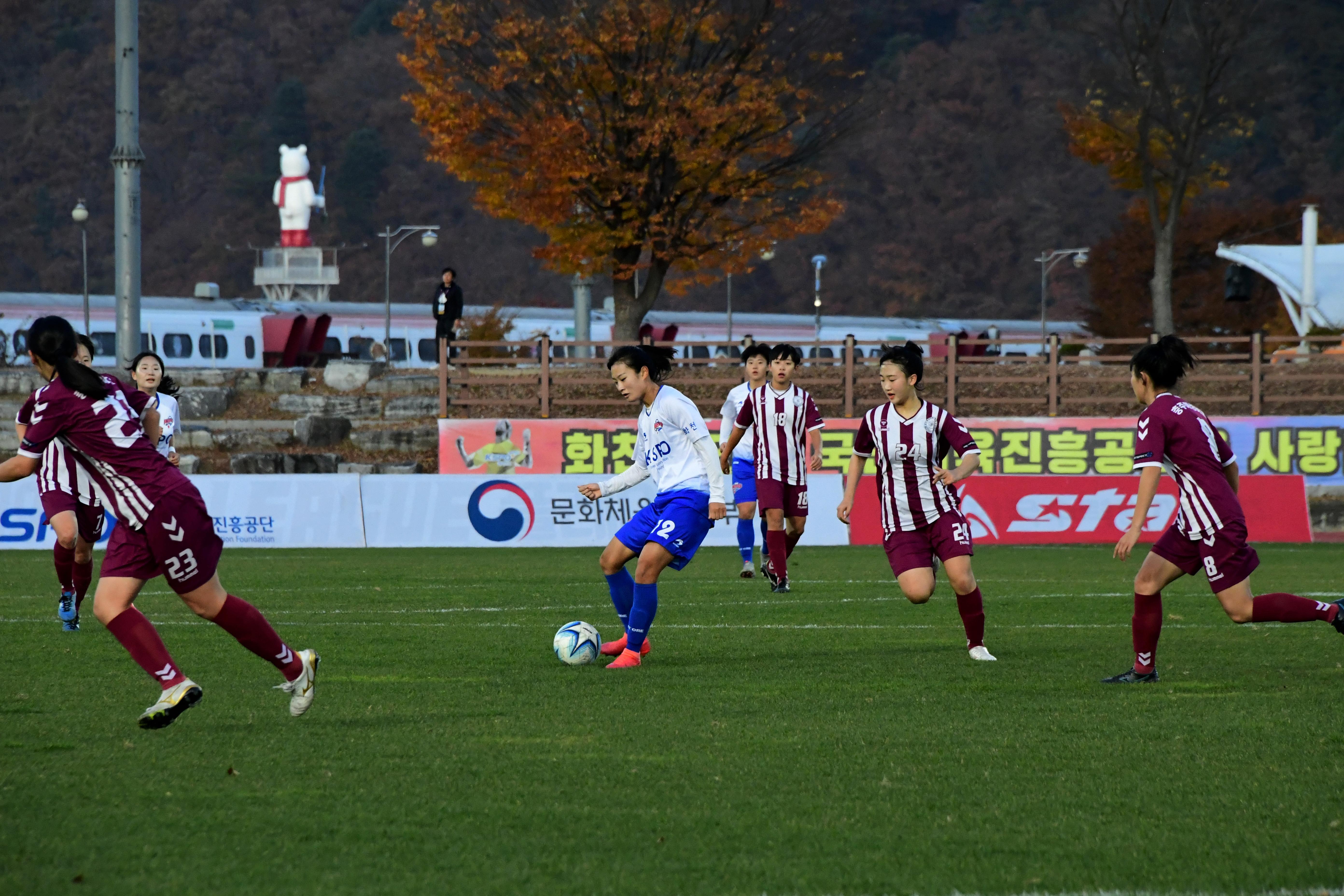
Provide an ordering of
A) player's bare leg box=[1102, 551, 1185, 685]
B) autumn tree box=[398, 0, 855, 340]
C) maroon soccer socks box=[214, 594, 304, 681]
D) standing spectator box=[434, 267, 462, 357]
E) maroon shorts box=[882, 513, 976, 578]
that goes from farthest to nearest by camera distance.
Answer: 1. autumn tree box=[398, 0, 855, 340]
2. standing spectator box=[434, 267, 462, 357]
3. maroon shorts box=[882, 513, 976, 578]
4. player's bare leg box=[1102, 551, 1185, 685]
5. maroon soccer socks box=[214, 594, 304, 681]

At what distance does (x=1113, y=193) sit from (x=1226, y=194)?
775 centimetres

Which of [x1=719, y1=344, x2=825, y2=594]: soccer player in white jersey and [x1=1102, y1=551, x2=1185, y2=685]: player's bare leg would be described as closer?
[x1=1102, y1=551, x2=1185, y2=685]: player's bare leg

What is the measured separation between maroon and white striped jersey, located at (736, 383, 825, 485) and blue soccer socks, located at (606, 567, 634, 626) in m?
4.44

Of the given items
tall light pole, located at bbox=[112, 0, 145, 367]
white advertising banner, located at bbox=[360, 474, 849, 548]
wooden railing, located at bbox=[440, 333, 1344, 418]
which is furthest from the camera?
wooden railing, located at bbox=[440, 333, 1344, 418]

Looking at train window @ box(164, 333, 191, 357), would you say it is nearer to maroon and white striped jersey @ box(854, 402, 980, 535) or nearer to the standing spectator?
the standing spectator

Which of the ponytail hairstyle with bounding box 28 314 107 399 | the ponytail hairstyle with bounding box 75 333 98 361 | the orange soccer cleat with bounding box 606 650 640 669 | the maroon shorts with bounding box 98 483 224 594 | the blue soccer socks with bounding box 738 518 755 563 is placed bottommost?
the orange soccer cleat with bounding box 606 650 640 669

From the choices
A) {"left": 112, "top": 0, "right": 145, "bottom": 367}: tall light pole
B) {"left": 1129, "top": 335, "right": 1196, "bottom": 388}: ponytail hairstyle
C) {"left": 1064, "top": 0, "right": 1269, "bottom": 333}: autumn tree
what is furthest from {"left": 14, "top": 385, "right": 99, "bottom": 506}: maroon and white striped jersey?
{"left": 1064, "top": 0, "right": 1269, "bottom": 333}: autumn tree

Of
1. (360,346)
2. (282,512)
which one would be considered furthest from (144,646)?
(360,346)

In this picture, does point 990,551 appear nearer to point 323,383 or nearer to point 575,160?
point 575,160

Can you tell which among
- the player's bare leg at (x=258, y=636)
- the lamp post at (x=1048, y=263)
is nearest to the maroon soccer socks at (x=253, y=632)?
the player's bare leg at (x=258, y=636)

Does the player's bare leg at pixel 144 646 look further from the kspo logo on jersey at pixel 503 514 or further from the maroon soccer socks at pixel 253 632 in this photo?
the kspo logo on jersey at pixel 503 514

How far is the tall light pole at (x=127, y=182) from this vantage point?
21.4 metres

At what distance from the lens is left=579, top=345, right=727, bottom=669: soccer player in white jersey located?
8773mm

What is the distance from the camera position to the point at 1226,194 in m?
80.1
